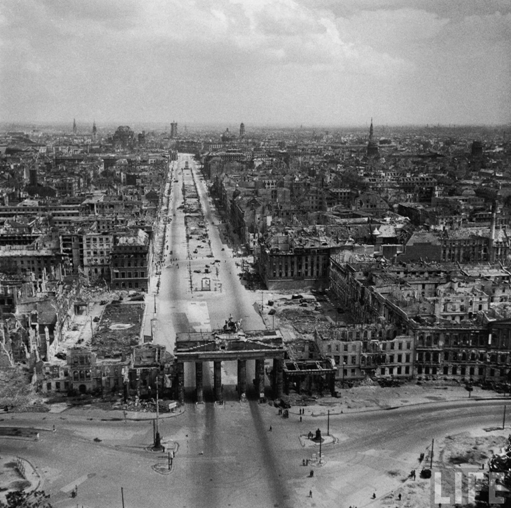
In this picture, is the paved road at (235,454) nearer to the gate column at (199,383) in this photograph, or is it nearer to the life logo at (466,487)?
the gate column at (199,383)

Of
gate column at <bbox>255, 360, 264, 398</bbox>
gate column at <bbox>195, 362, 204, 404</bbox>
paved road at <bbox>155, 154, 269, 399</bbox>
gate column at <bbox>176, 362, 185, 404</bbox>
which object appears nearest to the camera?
gate column at <bbox>176, 362, 185, 404</bbox>

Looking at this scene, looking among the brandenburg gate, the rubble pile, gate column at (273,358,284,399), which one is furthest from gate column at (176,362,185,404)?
the rubble pile

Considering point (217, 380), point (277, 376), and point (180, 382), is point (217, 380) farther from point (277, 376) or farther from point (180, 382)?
point (277, 376)

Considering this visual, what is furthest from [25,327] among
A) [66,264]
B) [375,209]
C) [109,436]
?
[375,209]

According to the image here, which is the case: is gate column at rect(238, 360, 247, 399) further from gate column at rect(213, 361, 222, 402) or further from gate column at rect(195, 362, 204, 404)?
gate column at rect(195, 362, 204, 404)

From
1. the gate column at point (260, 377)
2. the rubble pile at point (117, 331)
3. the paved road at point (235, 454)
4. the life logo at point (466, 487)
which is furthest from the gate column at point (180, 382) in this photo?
the life logo at point (466, 487)

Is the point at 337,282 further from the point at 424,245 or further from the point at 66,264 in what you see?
the point at 66,264

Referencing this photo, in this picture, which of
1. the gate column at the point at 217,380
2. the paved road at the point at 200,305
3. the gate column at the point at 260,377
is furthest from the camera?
the paved road at the point at 200,305

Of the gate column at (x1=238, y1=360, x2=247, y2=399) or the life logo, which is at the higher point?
the gate column at (x1=238, y1=360, x2=247, y2=399)

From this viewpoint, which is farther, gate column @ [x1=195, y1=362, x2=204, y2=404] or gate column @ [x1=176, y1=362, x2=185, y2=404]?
gate column @ [x1=195, y1=362, x2=204, y2=404]
